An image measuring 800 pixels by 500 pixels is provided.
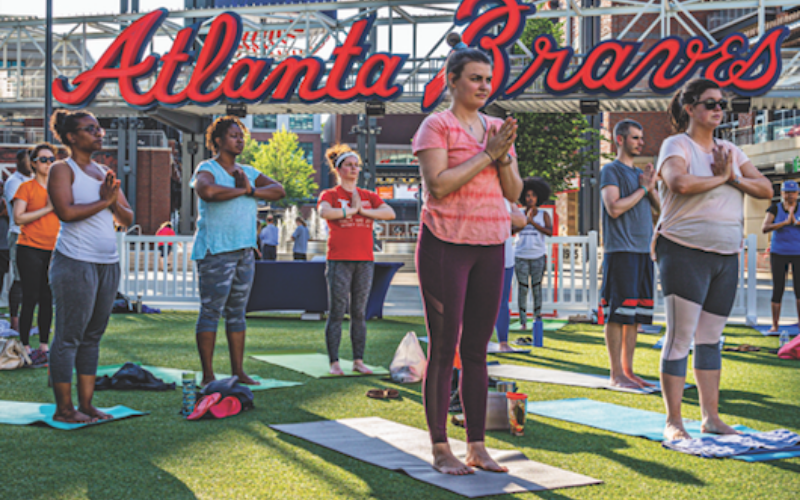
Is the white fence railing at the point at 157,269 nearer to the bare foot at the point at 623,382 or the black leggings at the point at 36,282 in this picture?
the black leggings at the point at 36,282

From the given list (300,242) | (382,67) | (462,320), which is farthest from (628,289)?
(300,242)

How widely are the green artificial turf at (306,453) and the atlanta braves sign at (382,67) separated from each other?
14310mm

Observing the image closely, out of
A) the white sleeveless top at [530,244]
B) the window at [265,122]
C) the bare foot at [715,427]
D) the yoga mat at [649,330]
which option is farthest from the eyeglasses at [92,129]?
the window at [265,122]

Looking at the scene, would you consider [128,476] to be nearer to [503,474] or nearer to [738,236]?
[503,474]

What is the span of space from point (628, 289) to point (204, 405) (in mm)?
3148

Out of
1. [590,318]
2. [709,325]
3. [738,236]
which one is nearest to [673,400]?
[709,325]

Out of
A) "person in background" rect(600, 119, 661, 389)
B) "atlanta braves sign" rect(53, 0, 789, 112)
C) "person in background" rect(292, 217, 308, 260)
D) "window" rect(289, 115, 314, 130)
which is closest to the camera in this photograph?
"person in background" rect(600, 119, 661, 389)

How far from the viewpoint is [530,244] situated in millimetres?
9828

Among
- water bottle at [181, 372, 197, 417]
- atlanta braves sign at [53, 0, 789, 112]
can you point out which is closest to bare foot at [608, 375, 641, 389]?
water bottle at [181, 372, 197, 417]

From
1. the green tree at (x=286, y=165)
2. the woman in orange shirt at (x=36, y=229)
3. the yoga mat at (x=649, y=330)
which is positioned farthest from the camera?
the green tree at (x=286, y=165)

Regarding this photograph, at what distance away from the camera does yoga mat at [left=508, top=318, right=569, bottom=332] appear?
10833 millimetres

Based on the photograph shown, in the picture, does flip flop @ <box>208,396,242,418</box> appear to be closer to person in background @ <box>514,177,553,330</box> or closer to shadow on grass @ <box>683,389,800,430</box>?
shadow on grass @ <box>683,389,800,430</box>

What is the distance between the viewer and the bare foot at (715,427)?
4395 mm

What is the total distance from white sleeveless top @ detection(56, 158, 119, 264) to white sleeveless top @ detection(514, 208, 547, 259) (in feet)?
19.6
